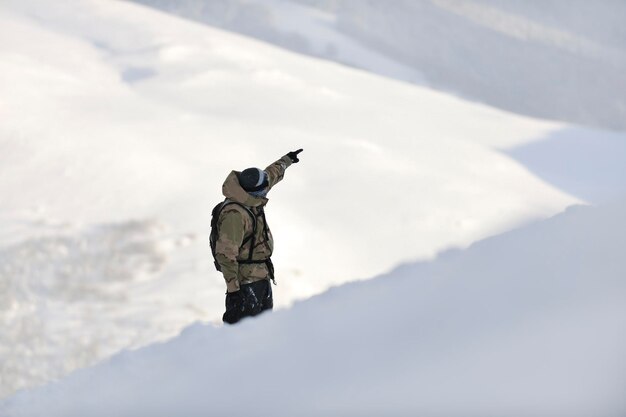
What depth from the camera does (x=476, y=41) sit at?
114 ft

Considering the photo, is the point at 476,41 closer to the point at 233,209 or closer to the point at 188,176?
the point at 188,176

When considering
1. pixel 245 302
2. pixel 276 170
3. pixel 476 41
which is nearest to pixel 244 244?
pixel 245 302

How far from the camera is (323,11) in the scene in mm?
Result: 34906

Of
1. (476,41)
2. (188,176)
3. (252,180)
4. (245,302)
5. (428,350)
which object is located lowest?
(428,350)

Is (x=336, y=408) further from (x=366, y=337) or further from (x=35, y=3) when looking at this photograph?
(x=35, y=3)

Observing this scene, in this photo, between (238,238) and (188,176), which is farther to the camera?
(188,176)

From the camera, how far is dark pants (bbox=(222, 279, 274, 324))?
15.8 ft

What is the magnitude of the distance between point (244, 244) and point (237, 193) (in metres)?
0.33

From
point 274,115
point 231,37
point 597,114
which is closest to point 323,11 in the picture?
point 597,114

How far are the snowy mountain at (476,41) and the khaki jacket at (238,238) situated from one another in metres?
24.2

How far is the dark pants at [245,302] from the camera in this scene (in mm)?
4805

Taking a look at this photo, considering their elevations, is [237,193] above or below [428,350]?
above

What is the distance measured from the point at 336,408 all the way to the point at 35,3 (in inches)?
696

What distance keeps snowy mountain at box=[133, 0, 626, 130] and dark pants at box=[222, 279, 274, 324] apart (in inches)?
953
